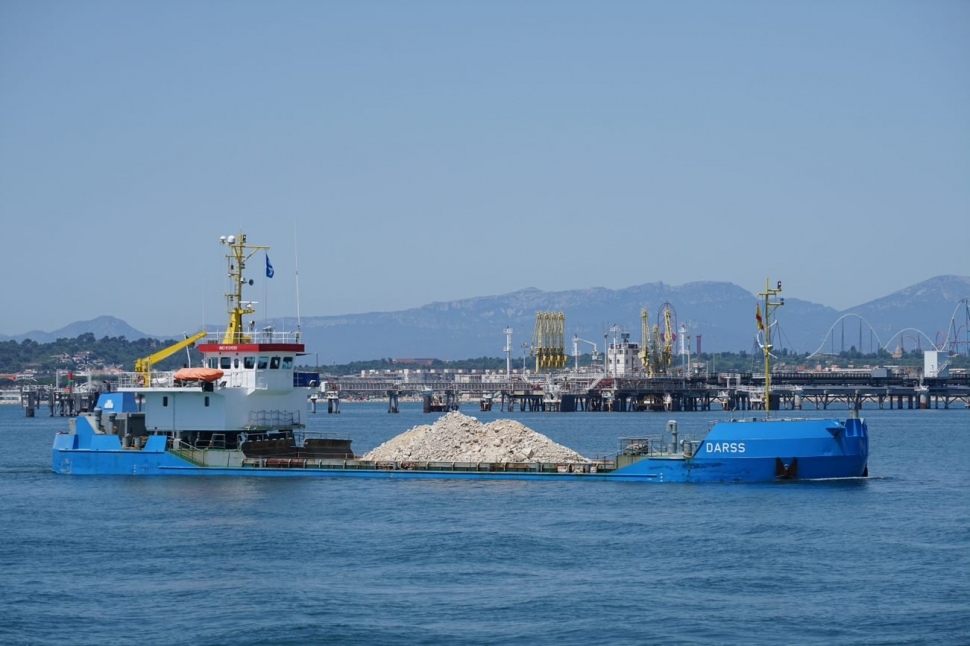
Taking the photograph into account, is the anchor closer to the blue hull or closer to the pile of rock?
the blue hull

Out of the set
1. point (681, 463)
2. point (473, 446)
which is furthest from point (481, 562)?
point (473, 446)

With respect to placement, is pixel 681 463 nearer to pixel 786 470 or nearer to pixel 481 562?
pixel 786 470

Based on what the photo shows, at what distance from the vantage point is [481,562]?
35.6m

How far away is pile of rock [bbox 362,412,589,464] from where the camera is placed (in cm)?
5578

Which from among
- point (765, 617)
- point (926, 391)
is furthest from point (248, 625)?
point (926, 391)

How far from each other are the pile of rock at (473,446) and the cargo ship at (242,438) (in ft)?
4.34

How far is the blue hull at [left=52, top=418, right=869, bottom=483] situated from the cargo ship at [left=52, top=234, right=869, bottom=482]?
0.16 feet

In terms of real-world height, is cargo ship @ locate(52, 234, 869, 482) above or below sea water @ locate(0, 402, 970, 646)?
above

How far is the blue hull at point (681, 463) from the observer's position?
4903 cm

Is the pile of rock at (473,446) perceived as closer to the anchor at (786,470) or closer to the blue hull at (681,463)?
the blue hull at (681,463)

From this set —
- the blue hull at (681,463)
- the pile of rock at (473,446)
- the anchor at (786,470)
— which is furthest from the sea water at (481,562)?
the pile of rock at (473,446)

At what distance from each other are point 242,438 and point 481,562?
76.8ft

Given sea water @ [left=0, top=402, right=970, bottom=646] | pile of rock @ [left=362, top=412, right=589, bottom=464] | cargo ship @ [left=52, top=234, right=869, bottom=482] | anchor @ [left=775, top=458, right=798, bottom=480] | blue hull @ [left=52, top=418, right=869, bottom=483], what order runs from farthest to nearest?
pile of rock @ [left=362, top=412, right=589, bottom=464], cargo ship @ [left=52, top=234, right=869, bottom=482], anchor @ [left=775, top=458, right=798, bottom=480], blue hull @ [left=52, top=418, right=869, bottom=483], sea water @ [left=0, top=402, right=970, bottom=646]

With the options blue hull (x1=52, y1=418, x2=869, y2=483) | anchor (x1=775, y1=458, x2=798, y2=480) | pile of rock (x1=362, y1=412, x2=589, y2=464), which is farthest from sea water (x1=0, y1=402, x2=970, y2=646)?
pile of rock (x1=362, y1=412, x2=589, y2=464)
